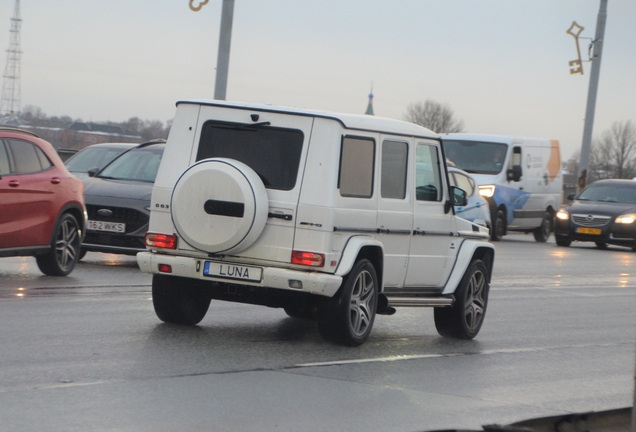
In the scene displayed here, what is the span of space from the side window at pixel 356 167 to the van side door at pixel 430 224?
716 mm

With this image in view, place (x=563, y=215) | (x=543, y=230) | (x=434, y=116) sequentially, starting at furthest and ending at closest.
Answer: (x=434, y=116) → (x=543, y=230) → (x=563, y=215)

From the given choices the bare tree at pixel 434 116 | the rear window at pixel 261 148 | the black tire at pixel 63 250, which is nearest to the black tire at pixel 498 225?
the black tire at pixel 63 250

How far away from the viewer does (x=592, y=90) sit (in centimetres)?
4041

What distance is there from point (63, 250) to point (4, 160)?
4.41 feet

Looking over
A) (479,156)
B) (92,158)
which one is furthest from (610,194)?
(92,158)

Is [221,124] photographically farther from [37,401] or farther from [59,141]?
[59,141]

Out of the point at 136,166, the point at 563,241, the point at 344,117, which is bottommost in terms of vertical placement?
the point at 563,241

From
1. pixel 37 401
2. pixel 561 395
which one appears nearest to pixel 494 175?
pixel 561 395

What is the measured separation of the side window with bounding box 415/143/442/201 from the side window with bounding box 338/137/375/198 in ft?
2.45

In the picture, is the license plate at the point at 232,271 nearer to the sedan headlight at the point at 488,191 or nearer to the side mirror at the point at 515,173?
the sedan headlight at the point at 488,191

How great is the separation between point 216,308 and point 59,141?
82.7 ft

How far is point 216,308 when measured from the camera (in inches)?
435

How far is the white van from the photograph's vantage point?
27000 millimetres

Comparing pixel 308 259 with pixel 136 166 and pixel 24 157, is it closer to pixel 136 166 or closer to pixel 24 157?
pixel 24 157
